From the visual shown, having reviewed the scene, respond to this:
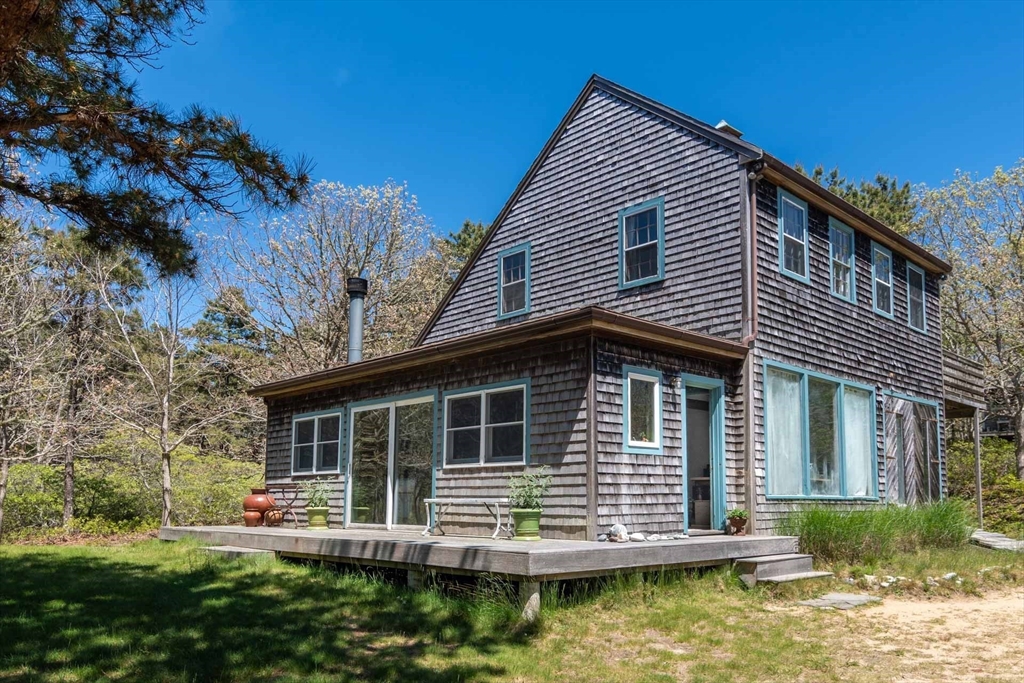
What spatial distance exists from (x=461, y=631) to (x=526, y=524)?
252 cm

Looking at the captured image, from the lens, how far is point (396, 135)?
81.7 ft

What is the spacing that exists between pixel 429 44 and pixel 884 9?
10.7m

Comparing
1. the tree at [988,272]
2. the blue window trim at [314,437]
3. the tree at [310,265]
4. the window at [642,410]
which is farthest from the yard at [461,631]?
the tree at [988,272]

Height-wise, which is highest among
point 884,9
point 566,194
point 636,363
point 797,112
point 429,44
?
point 797,112

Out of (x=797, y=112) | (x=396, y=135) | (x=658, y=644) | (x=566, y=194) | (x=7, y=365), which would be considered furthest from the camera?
(x=797, y=112)

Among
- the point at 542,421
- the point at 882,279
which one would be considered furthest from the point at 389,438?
the point at 882,279

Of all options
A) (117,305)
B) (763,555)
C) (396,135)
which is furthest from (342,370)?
(396,135)

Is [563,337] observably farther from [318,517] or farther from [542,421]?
[318,517]

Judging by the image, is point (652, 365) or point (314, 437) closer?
point (652, 365)

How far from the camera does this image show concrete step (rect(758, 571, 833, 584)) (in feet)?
30.2

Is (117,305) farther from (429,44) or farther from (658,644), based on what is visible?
(658,644)

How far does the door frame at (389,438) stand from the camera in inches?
462

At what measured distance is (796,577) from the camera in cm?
940

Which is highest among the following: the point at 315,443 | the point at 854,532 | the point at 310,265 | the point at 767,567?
the point at 310,265
